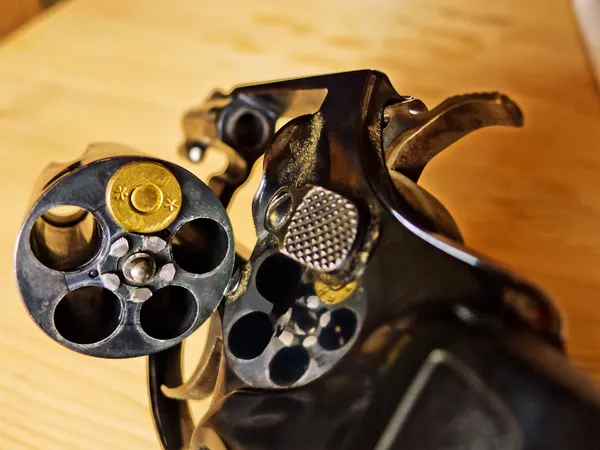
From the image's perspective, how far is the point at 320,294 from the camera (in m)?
0.35

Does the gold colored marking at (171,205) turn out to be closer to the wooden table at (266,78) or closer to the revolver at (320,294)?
the revolver at (320,294)

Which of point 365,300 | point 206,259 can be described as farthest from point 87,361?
point 365,300

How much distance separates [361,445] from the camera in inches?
11.4

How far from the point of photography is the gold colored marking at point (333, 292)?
335 mm

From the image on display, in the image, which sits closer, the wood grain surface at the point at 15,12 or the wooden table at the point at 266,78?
the wooden table at the point at 266,78

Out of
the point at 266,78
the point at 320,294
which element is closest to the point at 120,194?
the point at 320,294

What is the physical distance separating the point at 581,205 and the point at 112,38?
478 mm

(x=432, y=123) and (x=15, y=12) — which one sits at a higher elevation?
(x=432, y=123)

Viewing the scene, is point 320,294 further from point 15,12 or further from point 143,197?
point 15,12

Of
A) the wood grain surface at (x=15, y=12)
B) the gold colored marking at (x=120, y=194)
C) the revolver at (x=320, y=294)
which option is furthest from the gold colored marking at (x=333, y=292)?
the wood grain surface at (x=15, y=12)

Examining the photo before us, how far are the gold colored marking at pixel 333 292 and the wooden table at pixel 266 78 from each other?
0.21 metres

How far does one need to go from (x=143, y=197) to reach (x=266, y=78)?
307 millimetres

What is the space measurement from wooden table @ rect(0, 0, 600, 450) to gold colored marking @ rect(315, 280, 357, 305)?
209 mm

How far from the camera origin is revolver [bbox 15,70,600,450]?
27cm
